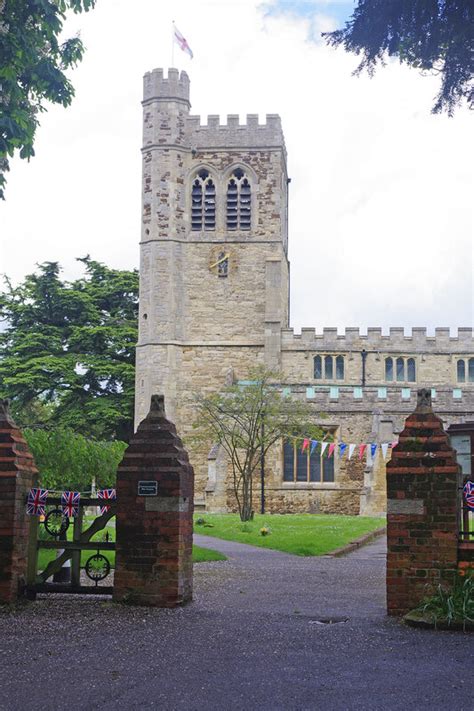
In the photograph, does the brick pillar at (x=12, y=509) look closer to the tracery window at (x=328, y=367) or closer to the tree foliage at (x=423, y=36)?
the tree foliage at (x=423, y=36)

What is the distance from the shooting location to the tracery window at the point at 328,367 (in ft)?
152

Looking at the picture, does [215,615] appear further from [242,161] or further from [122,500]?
[242,161]

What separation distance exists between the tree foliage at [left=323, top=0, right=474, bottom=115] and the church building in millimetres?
36434

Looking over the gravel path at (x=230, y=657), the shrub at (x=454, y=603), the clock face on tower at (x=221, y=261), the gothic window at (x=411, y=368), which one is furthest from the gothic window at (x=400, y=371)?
the shrub at (x=454, y=603)

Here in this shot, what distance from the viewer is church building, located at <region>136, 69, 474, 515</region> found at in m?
46.3

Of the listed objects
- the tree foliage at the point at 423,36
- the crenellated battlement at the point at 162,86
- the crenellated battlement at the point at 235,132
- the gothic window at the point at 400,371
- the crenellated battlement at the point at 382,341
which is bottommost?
the tree foliage at the point at 423,36

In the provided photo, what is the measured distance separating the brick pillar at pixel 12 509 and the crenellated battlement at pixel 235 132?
129 ft

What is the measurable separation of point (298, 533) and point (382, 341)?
25.2m

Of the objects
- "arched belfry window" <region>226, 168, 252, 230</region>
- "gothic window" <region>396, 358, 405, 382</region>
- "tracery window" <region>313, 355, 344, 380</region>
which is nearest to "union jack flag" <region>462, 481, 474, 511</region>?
"tracery window" <region>313, 355, 344, 380</region>

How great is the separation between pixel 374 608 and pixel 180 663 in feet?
11.6

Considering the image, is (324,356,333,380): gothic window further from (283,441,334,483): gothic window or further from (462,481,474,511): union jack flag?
(462,481,474,511): union jack flag

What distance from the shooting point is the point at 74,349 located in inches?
2025

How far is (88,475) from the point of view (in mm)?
26297

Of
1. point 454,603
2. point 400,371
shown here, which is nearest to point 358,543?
point 454,603
